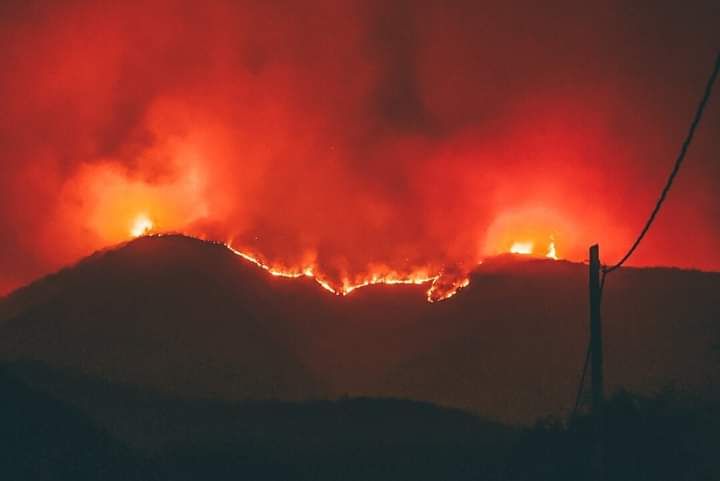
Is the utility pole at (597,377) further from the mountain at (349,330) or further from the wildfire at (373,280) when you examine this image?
the wildfire at (373,280)

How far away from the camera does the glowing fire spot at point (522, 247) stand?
76500 millimetres

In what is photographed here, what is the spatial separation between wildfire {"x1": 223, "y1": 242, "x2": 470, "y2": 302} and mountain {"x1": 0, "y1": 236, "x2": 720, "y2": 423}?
2.65 ft

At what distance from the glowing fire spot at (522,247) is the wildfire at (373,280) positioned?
16.9 ft

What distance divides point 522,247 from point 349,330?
16.0 meters

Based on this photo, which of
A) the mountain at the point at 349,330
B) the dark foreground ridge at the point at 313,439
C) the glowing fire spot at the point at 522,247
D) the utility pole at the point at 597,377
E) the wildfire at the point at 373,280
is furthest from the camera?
the glowing fire spot at the point at 522,247

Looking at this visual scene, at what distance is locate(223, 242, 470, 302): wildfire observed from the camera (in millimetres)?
74875

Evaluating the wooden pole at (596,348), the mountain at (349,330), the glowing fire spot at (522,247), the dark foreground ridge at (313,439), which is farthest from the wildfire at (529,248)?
the wooden pole at (596,348)

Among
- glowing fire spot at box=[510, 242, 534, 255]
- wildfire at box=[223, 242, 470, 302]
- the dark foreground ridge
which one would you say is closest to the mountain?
wildfire at box=[223, 242, 470, 302]

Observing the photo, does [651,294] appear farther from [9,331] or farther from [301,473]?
[9,331]

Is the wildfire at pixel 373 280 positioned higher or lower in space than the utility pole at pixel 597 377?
higher

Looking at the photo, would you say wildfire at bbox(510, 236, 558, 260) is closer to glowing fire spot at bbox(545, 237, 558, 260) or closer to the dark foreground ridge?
glowing fire spot at bbox(545, 237, 558, 260)

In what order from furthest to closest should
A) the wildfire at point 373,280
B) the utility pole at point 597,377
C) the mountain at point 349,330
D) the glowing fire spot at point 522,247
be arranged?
the glowing fire spot at point 522,247, the wildfire at point 373,280, the mountain at point 349,330, the utility pole at point 597,377

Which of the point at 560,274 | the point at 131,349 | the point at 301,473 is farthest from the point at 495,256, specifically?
the point at 301,473

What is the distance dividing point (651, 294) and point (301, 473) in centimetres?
3679
